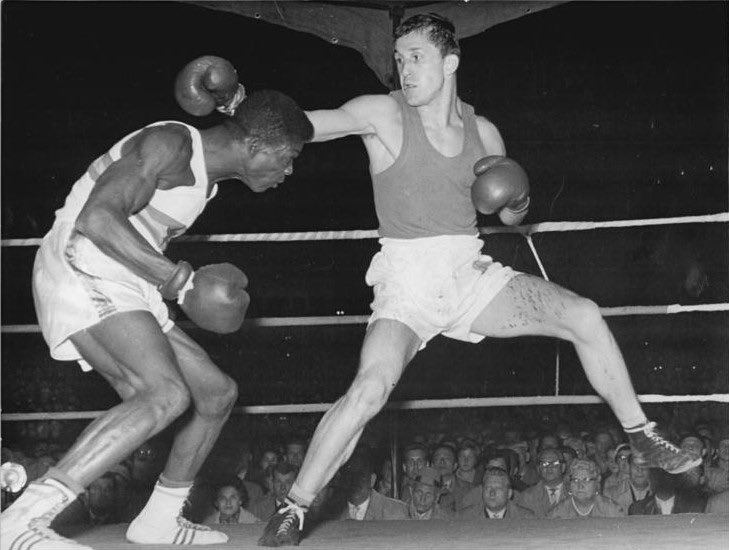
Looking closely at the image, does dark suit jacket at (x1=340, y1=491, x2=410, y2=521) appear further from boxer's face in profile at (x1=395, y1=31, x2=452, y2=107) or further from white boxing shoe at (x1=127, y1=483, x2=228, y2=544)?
boxer's face in profile at (x1=395, y1=31, x2=452, y2=107)

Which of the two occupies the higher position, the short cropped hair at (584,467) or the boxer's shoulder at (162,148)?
the boxer's shoulder at (162,148)

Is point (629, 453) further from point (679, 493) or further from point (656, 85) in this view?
point (656, 85)

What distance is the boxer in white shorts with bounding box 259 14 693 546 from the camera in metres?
2.49

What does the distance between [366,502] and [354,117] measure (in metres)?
1.77

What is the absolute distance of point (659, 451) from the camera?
8.37ft

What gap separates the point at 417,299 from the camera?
2.48 m

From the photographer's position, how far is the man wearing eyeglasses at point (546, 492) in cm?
381

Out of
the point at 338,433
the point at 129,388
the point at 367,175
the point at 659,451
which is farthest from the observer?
the point at 367,175

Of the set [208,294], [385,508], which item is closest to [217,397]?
[208,294]

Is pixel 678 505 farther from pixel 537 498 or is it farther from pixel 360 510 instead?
pixel 360 510

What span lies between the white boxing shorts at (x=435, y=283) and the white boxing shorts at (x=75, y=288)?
60 cm

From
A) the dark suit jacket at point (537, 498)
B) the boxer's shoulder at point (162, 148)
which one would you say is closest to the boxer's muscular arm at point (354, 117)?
the boxer's shoulder at point (162, 148)

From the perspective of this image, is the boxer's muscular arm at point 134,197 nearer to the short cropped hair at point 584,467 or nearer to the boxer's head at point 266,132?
the boxer's head at point 266,132

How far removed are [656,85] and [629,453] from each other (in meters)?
4.15
